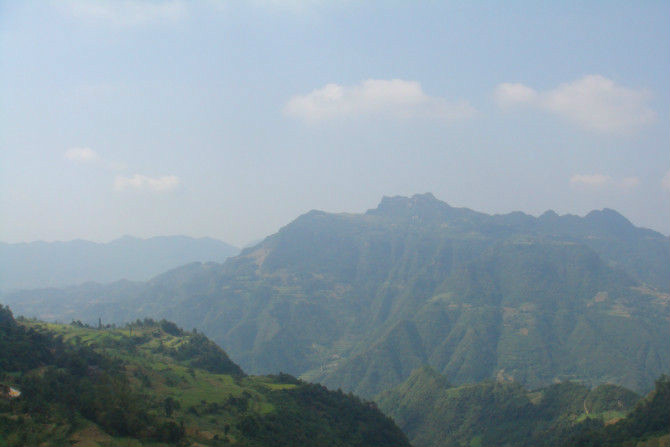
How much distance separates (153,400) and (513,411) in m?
87.8

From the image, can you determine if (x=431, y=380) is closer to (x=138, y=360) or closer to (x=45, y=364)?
(x=138, y=360)

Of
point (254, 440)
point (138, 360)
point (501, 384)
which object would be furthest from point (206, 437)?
point (501, 384)

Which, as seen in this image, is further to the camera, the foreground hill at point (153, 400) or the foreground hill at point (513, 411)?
the foreground hill at point (513, 411)

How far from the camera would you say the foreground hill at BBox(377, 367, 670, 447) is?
77.3 m

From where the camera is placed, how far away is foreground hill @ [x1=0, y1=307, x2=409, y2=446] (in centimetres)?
3631

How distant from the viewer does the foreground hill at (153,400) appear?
36.3 metres

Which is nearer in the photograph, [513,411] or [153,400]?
[153,400]

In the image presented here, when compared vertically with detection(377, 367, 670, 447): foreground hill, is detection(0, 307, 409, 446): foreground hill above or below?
above

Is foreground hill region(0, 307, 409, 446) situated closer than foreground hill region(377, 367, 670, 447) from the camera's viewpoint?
Yes

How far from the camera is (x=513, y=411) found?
384 feet

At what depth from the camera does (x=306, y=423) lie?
64.6 meters

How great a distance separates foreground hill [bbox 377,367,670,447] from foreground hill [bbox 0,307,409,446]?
112 feet

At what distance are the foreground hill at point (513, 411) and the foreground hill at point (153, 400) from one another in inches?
1344

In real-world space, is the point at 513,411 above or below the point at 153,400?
below
